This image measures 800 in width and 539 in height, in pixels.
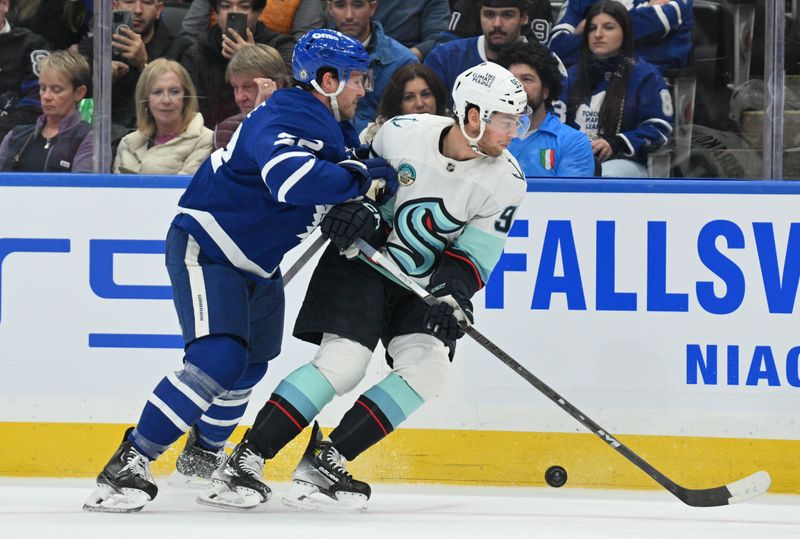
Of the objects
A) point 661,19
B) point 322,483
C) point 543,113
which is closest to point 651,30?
point 661,19

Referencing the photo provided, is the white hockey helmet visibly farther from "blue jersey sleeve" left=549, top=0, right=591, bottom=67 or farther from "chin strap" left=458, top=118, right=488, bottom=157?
"blue jersey sleeve" left=549, top=0, right=591, bottom=67

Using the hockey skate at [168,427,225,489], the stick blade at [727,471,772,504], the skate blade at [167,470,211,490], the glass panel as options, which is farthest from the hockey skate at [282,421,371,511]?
the glass panel

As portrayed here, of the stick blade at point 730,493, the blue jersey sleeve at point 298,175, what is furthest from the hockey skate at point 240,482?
the stick blade at point 730,493

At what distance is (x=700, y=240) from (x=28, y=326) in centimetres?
195

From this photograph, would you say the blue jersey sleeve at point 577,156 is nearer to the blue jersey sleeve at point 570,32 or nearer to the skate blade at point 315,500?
the blue jersey sleeve at point 570,32

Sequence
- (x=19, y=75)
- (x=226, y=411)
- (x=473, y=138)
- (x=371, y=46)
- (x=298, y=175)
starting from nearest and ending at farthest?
(x=298, y=175), (x=473, y=138), (x=226, y=411), (x=371, y=46), (x=19, y=75)

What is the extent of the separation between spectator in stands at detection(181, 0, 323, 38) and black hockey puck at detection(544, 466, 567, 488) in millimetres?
1456

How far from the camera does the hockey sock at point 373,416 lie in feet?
10.3

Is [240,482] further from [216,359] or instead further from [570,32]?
[570,32]

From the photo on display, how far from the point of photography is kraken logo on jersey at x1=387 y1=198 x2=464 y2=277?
126 inches

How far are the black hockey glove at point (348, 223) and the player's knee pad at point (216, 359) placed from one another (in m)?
0.34

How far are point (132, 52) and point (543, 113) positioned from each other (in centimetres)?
122

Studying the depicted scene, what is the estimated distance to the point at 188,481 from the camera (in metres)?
3.60

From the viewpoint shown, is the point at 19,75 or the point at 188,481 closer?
the point at 188,481
